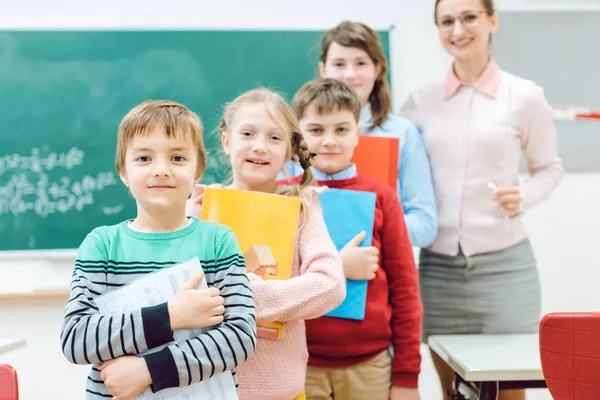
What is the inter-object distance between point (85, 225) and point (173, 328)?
1.86 m

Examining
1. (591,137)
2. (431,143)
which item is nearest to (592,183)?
(591,137)

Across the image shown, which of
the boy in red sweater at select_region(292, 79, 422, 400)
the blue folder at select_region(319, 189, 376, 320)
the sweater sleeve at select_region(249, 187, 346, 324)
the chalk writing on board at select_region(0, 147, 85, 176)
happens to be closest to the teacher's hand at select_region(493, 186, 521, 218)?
the boy in red sweater at select_region(292, 79, 422, 400)

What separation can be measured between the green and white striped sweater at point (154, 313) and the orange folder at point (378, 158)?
74 centimetres

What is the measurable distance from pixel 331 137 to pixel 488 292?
0.95m

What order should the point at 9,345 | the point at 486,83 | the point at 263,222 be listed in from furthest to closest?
the point at 486,83, the point at 9,345, the point at 263,222

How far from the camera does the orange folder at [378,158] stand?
5.64 ft

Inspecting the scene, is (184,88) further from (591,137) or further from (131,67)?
(591,137)

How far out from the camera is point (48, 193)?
2.59 m

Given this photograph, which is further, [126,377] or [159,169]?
[159,169]

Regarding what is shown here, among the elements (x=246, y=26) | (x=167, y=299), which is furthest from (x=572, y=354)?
(x=246, y=26)

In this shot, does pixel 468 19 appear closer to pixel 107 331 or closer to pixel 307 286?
pixel 307 286

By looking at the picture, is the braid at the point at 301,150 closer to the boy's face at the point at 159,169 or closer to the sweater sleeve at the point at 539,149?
the boy's face at the point at 159,169


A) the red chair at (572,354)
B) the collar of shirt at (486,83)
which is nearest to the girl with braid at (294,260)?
the red chair at (572,354)

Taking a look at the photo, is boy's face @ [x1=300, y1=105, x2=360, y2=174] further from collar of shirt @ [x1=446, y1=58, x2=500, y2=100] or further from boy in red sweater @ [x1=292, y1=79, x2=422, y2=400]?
collar of shirt @ [x1=446, y1=58, x2=500, y2=100]
